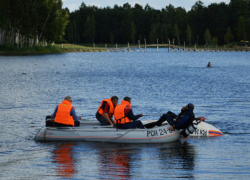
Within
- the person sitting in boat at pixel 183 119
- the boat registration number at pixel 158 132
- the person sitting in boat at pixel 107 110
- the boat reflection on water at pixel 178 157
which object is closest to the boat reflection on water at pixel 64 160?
the person sitting in boat at pixel 107 110

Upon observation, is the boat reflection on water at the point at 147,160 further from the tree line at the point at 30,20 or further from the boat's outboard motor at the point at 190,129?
the tree line at the point at 30,20

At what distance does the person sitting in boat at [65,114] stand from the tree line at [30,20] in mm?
81589

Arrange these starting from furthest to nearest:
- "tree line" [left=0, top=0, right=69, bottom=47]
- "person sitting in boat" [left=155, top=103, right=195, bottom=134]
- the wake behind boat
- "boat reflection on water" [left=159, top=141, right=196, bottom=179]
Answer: "tree line" [left=0, top=0, right=69, bottom=47] → the wake behind boat → "person sitting in boat" [left=155, top=103, right=195, bottom=134] → "boat reflection on water" [left=159, top=141, right=196, bottom=179]

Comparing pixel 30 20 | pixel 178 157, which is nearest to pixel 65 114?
pixel 178 157

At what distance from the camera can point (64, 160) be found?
1580 centimetres

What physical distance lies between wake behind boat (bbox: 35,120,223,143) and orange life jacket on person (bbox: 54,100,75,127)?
30 cm

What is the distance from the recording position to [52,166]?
1487 cm

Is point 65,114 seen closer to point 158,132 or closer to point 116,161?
point 116,161

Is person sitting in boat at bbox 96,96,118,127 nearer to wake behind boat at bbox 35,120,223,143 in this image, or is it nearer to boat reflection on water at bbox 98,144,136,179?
wake behind boat at bbox 35,120,223,143

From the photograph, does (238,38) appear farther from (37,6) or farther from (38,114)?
(38,114)

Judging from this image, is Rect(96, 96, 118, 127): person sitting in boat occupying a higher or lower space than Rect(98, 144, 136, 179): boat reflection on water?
higher

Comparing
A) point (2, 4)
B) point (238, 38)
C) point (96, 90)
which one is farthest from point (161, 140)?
point (238, 38)

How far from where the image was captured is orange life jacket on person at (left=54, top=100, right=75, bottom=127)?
711 inches

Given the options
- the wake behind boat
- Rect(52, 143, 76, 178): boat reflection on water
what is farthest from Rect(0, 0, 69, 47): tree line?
Rect(52, 143, 76, 178): boat reflection on water
